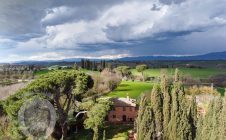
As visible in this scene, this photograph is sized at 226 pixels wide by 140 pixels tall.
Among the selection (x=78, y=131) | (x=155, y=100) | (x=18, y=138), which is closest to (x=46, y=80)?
(x=18, y=138)

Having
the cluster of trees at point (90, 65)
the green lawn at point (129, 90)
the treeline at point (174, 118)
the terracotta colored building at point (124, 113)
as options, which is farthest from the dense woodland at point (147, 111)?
the cluster of trees at point (90, 65)

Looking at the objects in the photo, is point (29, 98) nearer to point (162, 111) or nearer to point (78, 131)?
point (78, 131)

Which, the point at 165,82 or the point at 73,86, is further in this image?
the point at 73,86

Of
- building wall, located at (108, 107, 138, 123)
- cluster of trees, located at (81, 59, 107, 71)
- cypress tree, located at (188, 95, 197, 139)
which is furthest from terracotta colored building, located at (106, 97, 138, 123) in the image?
cluster of trees, located at (81, 59, 107, 71)

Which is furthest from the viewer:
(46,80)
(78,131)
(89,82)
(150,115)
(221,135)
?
(78,131)

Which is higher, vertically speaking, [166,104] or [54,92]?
[54,92]

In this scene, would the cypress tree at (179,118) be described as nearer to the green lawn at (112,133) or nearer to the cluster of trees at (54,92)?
the green lawn at (112,133)

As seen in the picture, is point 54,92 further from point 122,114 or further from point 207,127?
point 207,127

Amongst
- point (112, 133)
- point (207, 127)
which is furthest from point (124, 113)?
point (207, 127)
